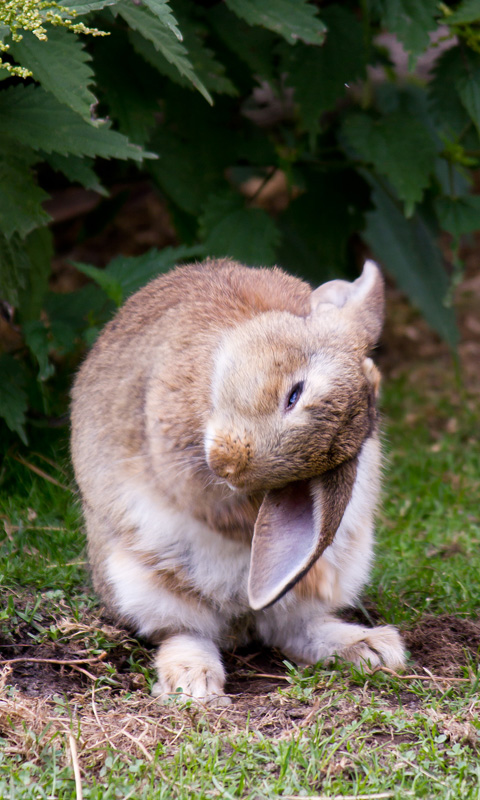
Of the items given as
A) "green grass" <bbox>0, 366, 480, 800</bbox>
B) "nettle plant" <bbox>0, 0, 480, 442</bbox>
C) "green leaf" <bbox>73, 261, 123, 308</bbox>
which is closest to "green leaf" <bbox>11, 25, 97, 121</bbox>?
"nettle plant" <bbox>0, 0, 480, 442</bbox>

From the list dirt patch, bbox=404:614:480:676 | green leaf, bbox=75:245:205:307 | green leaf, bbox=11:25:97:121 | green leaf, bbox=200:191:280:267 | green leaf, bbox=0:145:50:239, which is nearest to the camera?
dirt patch, bbox=404:614:480:676

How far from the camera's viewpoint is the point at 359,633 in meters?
3.25

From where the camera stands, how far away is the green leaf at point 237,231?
4680 millimetres

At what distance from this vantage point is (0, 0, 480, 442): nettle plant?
3555 millimetres

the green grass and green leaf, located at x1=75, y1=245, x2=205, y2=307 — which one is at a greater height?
green leaf, located at x1=75, y1=245, x2=205, y2=307

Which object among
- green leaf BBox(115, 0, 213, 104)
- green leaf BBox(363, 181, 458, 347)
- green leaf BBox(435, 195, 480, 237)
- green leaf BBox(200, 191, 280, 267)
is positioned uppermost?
green leaf BBox(115, 0, 213, 104)

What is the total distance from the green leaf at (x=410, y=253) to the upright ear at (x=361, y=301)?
3058 mm

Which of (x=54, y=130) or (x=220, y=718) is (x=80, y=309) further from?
(x=220, y=718)

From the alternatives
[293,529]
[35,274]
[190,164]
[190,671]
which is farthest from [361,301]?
[190,164]

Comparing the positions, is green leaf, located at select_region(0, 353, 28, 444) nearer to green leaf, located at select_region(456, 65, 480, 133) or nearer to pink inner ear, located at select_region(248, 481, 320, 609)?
pink inner ear, located at select_region(248, 481, 320, 609)

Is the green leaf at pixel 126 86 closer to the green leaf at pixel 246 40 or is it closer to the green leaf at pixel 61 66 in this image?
the green leaf at pixel 246 40

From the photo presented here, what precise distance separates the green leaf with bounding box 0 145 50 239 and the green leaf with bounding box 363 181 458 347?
3156mm

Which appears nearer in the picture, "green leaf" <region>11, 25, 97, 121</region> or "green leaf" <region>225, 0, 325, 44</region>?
"green leaf" <region>11, 25, 97, 121</region>

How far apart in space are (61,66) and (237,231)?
1625 millimetres
